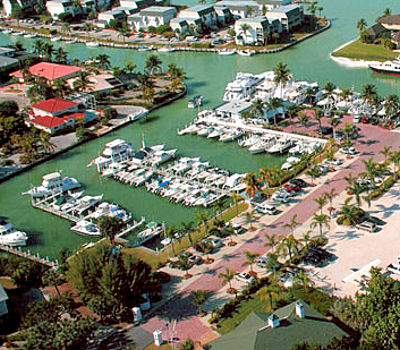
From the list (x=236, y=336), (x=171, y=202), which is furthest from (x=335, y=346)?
(x=171, y=202)

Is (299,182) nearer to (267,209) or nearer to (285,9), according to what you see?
(267,209)

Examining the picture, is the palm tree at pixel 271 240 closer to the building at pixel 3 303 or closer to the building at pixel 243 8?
the building at pixel 3 303

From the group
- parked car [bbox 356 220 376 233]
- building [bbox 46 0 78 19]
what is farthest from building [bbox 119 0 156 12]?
parked car [bbox 356 220 376 233]

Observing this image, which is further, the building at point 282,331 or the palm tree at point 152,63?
the palm tree at point 152,63

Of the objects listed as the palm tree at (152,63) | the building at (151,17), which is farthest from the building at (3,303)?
the building at (151,17)

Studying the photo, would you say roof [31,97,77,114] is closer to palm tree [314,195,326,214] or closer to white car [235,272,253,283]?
palm tree [314,195,326,214]

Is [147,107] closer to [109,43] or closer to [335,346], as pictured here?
[109,43]

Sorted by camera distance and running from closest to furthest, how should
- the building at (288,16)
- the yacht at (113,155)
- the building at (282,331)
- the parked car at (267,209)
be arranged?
1. the building at (282,331)
2. the parked car at (267,209)
3. the yacht at (113,155)
4. the building at (288,16)

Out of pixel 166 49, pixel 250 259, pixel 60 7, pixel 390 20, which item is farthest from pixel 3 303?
pixel 60 7
